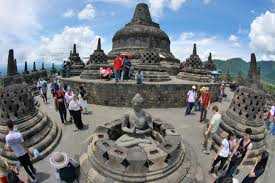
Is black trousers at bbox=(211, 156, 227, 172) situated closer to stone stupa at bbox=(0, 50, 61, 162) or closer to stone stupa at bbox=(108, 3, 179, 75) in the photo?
stone stupa at bbox=(0, 50, 61, 162)

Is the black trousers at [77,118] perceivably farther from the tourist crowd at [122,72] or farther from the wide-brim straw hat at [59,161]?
the tourist crowd at [122,72]

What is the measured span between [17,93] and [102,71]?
8501 millimetres

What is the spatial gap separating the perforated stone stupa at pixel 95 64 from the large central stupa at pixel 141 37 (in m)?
5.68

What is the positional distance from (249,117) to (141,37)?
21034mm

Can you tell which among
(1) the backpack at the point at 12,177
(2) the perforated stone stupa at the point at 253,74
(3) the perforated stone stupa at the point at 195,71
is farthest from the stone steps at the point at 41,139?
(3) the perforated stone stupa at the point at 195,71

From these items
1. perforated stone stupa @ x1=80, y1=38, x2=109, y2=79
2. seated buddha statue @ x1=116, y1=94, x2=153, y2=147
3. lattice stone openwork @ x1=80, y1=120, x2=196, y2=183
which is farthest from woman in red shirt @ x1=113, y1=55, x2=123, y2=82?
lattice stone openwork @ x1=80, y1=120, x2=196, y2=183

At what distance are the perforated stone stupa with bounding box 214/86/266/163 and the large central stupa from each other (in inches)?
729

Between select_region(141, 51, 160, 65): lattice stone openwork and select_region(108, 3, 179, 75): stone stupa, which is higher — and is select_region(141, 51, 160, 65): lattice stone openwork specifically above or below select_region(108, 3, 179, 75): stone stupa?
below

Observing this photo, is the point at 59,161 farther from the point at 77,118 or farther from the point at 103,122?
the point at 103,122

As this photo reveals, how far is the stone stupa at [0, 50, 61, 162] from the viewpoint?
23.4 ft

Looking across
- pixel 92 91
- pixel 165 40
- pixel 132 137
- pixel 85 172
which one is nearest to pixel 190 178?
pixel 132 137

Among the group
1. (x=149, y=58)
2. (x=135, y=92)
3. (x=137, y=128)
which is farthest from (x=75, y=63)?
(x=137, y=128)

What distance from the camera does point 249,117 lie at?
7.75 meters

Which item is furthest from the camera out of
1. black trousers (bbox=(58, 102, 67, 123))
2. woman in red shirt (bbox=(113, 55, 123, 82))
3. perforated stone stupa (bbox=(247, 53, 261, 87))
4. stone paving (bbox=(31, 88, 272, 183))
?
woman in red shirt (bbox=(113, 55, 123, 82))
